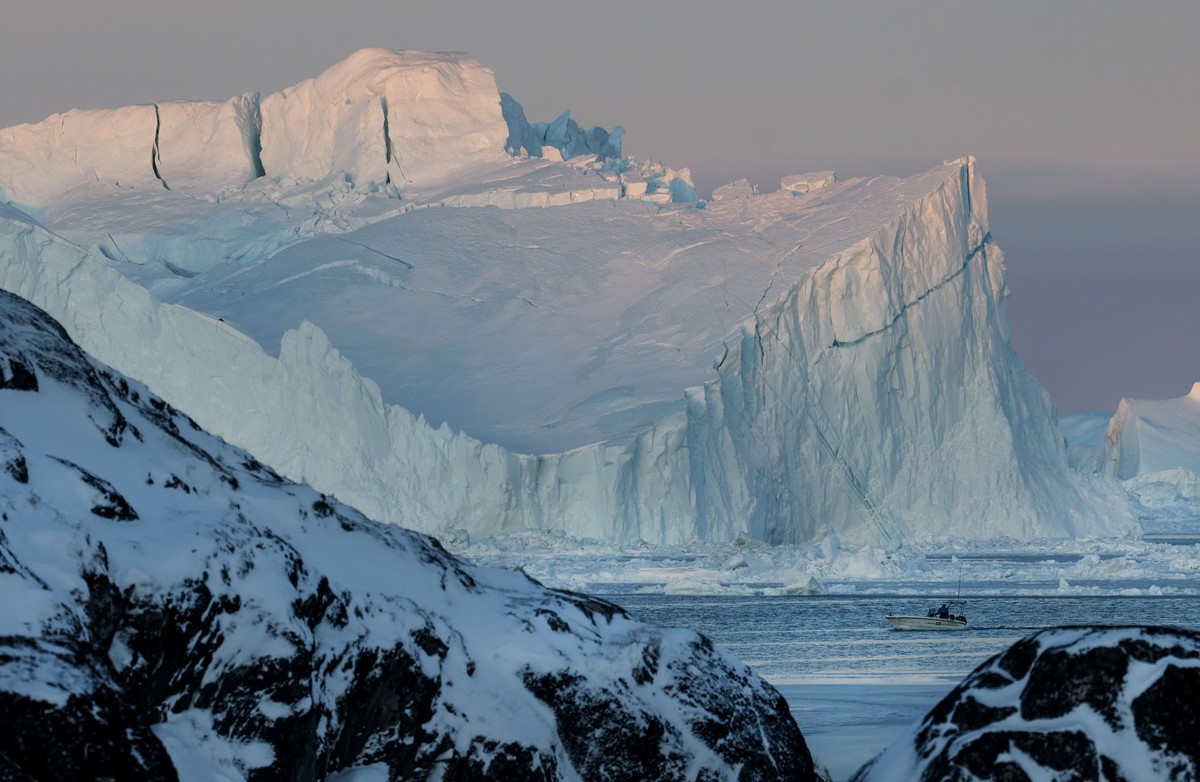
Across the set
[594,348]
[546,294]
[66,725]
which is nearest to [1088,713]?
[66,725]

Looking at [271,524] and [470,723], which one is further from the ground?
[271,524]

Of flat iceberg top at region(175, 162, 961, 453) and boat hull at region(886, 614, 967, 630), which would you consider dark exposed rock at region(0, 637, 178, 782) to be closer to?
boat hull at region(886, 614, 967, 630)

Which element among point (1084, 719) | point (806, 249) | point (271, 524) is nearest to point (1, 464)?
point (271, 524)

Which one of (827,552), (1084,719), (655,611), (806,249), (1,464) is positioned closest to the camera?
(1,464)

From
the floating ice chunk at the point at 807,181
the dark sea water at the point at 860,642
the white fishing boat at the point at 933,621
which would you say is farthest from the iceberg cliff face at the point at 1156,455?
the white fishing boat at the point at 933,621

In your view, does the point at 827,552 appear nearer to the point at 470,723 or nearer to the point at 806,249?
the point at 806,249

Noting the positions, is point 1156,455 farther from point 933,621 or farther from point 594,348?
point 933,621

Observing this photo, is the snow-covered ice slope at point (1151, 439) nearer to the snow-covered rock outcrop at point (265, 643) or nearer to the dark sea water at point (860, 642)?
the dark sea water at point (860, 642)
